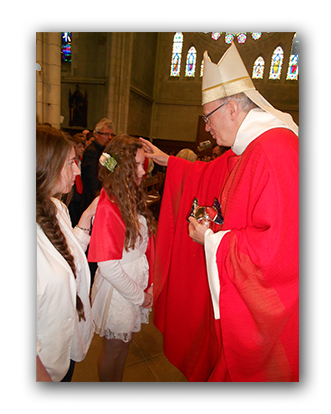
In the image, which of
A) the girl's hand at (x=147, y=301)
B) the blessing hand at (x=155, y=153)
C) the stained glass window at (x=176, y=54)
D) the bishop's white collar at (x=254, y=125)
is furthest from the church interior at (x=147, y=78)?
the bishop's white collar at (x=254, y=125)

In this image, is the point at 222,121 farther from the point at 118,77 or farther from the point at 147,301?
the point at 118,77

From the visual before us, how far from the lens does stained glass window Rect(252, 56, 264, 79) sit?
42.2 ft

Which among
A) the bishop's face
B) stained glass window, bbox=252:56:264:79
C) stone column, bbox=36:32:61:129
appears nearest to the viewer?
the bishop's face

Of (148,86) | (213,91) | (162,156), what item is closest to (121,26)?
(213,91)

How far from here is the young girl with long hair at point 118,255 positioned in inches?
53.9

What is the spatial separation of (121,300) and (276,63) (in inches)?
597

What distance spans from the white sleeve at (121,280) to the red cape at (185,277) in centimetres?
34

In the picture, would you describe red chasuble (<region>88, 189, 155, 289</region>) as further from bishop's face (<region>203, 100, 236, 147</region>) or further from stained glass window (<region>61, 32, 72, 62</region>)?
stained glass window (<region>61, 32, 72, 62</region>)

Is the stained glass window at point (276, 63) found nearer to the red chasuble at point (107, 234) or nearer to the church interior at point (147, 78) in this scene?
the church interior at point (147, 78)

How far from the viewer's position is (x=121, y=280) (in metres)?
1.39

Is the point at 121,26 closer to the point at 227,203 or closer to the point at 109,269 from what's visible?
the point at 227,203

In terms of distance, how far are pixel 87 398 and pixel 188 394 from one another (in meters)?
0.41

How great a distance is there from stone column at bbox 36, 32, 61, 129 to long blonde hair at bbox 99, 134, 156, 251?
3696 mm

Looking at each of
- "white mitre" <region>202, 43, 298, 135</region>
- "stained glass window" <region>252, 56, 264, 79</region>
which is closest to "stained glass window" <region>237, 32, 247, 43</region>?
"stained glass window" <region>252, 56, 264, 79</region>
